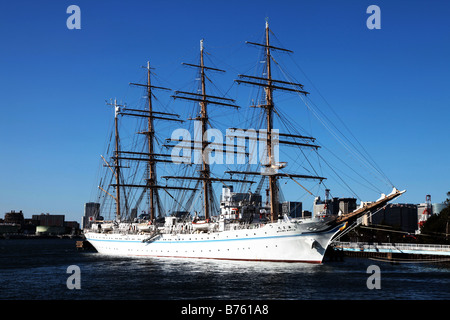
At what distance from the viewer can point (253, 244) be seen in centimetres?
5938

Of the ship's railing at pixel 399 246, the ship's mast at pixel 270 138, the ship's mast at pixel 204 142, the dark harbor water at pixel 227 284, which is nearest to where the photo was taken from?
the dark harbor water at pixel 227 284

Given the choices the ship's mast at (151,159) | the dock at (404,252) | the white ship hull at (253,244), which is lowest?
the dock at (404,252)

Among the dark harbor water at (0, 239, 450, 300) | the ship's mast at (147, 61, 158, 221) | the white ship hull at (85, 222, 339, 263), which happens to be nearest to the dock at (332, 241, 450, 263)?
the dark harbor water at (0, 239, 450, 300)

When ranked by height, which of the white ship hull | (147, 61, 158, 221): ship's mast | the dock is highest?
(147, 61, 158, 221): ship's mast

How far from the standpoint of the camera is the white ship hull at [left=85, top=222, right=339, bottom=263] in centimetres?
5675

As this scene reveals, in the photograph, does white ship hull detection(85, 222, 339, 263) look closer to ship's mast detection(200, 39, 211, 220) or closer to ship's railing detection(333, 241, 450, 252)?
ship's mast detection(200, 39, 211, 220)

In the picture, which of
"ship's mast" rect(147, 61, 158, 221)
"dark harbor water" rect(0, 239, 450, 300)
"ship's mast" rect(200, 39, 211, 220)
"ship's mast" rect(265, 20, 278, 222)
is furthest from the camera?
"ship's mast" rect(147, 61, 158, 221)

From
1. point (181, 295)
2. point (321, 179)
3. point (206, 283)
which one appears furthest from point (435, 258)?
point (181, 295)

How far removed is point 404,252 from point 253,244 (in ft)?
84.8

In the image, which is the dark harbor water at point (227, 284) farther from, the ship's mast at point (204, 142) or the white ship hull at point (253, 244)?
the ship's mast at point (204, 142)

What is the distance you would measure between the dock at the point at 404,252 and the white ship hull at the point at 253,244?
17.9 m

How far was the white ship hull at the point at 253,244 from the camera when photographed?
56750 millimetres

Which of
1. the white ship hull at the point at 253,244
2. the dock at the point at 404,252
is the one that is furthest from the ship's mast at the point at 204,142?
the dock at the point at 404,252

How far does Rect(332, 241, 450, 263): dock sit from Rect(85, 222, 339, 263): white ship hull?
17.9 metres
